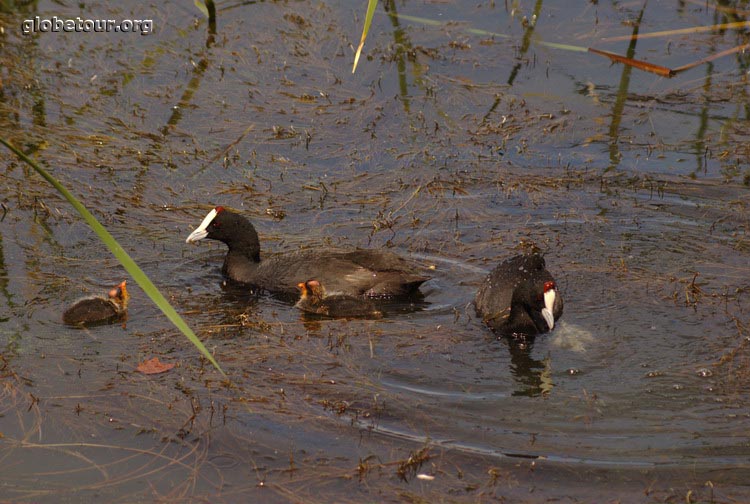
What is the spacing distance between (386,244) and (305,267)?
2.76 ft

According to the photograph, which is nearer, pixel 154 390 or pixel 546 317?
pixel 154 390

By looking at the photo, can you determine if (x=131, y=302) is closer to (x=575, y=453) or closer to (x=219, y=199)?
(x=219, y=199)

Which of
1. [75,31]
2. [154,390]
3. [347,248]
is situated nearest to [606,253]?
[347,248]

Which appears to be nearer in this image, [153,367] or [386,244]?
[153,367]

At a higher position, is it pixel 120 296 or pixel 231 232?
pixel 231 232

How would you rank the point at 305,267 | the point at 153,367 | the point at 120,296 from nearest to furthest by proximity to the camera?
the point at 153,367 < the point at 120,296 < the point at 305,267

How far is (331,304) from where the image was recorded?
807 cm

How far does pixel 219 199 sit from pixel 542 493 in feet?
15.9

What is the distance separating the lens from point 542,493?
18.1 ft

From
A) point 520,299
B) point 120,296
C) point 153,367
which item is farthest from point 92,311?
point 520,299

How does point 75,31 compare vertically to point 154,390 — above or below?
above

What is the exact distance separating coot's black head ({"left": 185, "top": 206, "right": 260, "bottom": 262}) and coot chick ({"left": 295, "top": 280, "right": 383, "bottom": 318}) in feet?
2.26

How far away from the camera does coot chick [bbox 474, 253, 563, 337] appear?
753 centimetres

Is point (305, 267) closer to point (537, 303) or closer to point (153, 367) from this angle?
point (537, 303)
